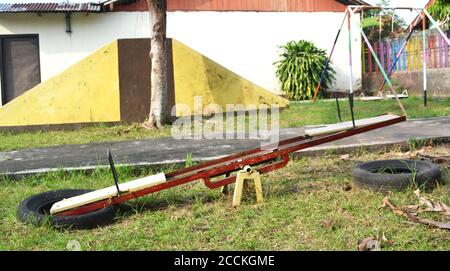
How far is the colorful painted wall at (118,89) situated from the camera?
24.5 feet

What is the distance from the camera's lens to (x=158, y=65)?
7219 mm

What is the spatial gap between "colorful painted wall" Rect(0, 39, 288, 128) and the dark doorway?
5.16m

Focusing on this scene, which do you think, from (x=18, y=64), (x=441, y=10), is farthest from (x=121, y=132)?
(x=441, y=10)

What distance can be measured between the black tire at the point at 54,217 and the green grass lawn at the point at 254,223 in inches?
2.1

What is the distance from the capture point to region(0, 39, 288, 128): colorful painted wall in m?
7.48

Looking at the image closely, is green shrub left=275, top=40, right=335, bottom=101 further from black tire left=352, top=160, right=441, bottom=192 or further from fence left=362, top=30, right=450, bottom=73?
black tire left=352, top=160, right=441, bottom=192

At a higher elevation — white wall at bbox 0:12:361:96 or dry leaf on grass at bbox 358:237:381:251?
white wall at bbox 0:12:361:96

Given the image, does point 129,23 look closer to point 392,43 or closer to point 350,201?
point 392,43

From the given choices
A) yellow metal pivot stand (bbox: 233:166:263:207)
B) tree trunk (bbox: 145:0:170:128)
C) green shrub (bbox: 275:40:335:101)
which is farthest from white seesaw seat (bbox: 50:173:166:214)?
green shrub (bbox: 275:40:335:101)

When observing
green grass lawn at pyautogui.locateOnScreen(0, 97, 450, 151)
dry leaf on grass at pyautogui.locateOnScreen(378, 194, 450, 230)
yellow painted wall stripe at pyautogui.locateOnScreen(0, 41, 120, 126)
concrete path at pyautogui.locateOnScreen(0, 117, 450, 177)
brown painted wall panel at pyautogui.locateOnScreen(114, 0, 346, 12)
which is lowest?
dry leaf on grass at pyautogui.locateOnScreen(378, 194, 450, 230)

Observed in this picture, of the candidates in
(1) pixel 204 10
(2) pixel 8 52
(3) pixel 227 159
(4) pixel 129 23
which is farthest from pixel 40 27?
(3) pixel 227 159

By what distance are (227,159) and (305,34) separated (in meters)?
10.9

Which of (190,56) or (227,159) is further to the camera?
(190,56)
